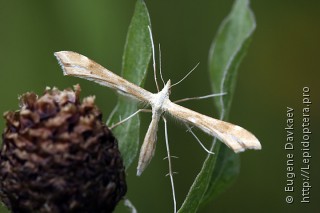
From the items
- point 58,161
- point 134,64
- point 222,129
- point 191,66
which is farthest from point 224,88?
point 191,66

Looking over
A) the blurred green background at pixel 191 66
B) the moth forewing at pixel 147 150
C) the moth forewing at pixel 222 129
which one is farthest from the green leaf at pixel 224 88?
the blurred green background at pixel 191 66

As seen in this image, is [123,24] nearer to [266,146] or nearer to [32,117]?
[266,146]

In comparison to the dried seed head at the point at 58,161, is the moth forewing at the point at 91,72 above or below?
above

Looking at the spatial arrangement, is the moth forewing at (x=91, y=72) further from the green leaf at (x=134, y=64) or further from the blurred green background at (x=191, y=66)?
the blurred green background at (x=191, y=66)

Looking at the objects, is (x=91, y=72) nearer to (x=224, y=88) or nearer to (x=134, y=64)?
(x=134, y=64)

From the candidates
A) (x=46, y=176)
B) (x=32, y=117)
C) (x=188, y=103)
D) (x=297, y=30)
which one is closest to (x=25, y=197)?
(x=46, y=176)
